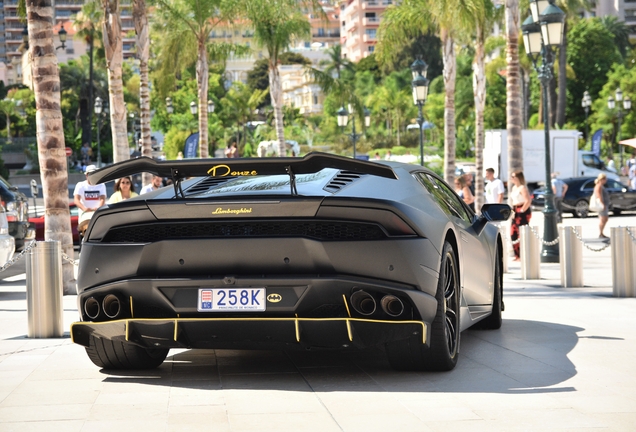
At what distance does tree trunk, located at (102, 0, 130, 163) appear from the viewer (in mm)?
25250

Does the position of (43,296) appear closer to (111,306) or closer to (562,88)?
(111,306)

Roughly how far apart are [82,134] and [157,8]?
6046 centimetres

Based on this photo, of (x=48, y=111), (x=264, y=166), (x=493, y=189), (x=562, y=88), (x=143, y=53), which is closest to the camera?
(x=264, y=166)

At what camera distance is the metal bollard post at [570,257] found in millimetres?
13625

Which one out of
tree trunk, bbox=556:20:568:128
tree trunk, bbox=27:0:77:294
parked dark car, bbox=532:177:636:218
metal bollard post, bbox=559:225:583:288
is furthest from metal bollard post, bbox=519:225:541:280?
tree trunk, bbox=556:20:568:128

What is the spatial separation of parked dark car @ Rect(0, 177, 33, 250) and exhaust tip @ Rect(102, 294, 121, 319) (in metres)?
12.3

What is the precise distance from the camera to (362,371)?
7141 mm

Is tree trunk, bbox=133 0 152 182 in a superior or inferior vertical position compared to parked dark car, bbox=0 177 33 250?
superior

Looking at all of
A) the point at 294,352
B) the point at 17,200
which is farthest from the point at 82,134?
the point at 294,352

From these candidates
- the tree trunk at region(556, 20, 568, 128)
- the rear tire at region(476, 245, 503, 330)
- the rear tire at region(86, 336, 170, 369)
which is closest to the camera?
the rear tire at region(86, 336, 170, 369)

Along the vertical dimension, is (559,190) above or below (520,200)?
below

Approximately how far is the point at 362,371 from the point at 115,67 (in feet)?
64.8

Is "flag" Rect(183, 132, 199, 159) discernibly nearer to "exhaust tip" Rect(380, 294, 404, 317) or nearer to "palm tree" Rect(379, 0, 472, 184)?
"palm tree" Rect(379, 0, 472, 184)

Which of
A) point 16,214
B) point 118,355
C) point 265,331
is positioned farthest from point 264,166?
point 16,214
